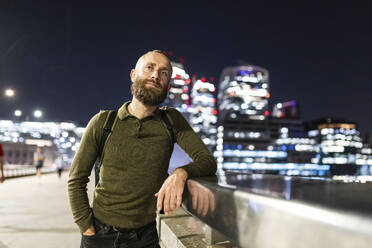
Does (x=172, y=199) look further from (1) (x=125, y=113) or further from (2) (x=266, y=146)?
(2) (x=266, y=146)

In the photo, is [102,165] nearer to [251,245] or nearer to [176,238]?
[176,238]

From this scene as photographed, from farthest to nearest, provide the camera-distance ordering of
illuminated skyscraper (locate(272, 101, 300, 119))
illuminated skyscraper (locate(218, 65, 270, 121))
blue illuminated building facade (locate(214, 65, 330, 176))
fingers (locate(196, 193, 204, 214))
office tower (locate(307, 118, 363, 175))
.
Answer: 1. illuminated skyscraper (locate(218, 65, 270, 121))
2. illuminated skyscraper (locate(272, 101, 300, 119))
3. office tower (locate(307, 118, 363, 175))
4. blue illuminated building facade (locate(214, 65, 330, 176))
5. fingers (locate(196, 193, 204, 214))

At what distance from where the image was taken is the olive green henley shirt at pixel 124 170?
6.34ft

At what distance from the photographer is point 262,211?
2.28ft

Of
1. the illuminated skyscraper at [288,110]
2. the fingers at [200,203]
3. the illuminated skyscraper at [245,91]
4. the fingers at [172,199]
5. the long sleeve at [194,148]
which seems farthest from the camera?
the illuminated skyscraper at [245,91]

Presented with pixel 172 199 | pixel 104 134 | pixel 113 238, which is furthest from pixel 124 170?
pixel 172 199

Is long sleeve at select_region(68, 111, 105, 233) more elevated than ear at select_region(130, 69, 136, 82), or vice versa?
ear at select_region(130, 69, 136, 82)

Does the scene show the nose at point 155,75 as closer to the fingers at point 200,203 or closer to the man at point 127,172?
the man at point 127,172

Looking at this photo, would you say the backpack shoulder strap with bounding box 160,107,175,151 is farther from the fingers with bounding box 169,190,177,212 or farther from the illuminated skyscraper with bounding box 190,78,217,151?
the illuminated skyscraper with bounding box 190,78,217,151

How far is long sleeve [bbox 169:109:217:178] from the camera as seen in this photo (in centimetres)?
179

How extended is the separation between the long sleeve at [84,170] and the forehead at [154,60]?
1.99 feet

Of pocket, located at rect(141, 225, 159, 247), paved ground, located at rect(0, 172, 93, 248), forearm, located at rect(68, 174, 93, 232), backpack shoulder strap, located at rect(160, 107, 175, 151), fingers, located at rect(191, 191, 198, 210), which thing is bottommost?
paved ground, located at rect(0, 172, 93, 248)

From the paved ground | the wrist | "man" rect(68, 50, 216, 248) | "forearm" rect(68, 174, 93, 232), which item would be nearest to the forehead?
"man" rect(68, 50, 216, 248)

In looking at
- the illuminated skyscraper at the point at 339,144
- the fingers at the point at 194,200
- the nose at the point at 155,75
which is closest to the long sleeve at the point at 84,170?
the nose at the point at 155,75
